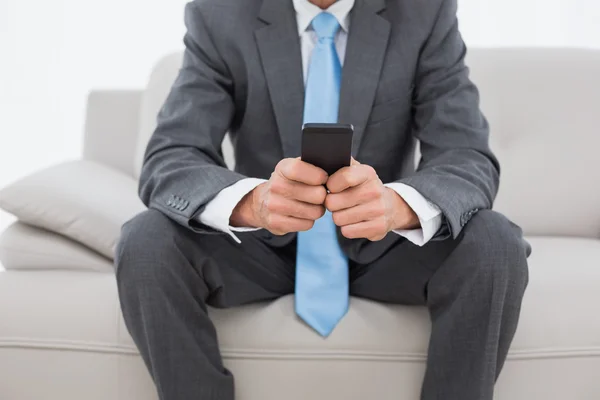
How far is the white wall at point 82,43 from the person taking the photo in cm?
237

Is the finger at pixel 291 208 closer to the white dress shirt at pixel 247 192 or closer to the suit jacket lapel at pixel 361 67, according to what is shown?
the white dress shirt at pixel 247 192

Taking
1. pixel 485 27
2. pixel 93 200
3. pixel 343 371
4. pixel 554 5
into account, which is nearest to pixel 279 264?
pixel 343 371

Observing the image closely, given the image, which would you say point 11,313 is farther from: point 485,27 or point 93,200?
point 485,27

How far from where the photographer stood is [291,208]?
104cm

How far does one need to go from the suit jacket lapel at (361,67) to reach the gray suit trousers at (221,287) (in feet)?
0.92

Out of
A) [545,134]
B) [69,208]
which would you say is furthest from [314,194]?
[545,134]

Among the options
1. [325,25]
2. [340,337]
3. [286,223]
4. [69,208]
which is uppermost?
[325,25]

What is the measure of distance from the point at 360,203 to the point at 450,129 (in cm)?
34

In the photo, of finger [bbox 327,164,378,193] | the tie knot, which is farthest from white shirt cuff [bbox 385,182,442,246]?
the tie knot

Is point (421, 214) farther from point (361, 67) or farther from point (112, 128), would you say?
point (112, 128)

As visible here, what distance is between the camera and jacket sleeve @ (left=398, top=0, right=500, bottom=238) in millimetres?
1154

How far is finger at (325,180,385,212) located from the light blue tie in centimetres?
24

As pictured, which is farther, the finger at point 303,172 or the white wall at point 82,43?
the white wall at point 82,43

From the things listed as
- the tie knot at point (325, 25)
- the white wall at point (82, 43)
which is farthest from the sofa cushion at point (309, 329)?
the white wall at point (82, 43)
